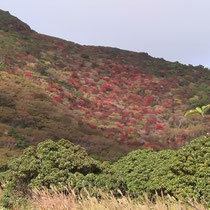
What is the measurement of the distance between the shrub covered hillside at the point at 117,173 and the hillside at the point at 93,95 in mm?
9069

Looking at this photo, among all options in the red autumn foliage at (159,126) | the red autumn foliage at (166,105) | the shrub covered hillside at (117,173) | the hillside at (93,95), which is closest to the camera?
the shrub covered hillside at (117,173)

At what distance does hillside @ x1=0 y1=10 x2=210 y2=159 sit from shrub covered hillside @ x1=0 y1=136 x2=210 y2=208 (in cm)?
907

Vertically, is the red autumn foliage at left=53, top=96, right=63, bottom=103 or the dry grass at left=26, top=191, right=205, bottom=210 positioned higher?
the dry grass at left=26, top=191, right=205, bottom=210

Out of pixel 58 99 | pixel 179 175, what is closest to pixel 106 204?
pixel 179 175

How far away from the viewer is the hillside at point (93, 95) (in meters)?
21.2

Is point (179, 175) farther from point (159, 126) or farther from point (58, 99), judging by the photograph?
point (159, 126)

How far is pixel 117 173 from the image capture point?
8.48 metres

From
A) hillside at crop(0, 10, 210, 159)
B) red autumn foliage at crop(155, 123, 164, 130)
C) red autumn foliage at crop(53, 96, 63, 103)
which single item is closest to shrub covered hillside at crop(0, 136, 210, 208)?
hillside at crop(0, 10, 210, 159)

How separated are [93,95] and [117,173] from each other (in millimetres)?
26509

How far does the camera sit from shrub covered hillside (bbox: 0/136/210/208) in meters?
6.25

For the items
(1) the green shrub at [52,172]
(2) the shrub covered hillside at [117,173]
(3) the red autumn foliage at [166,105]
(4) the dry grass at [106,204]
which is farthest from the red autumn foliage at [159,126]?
(4) the dry grass at [106,204]

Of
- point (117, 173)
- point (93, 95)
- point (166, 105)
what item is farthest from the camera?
point (166, 105)

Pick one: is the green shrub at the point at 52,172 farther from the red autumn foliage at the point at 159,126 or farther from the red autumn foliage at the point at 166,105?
the red autumn foliage at the point at 166,105

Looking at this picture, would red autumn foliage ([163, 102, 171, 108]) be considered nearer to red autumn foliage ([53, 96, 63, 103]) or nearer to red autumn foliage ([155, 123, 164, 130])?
red autumn foliage ([155, 123, 164, 130])
